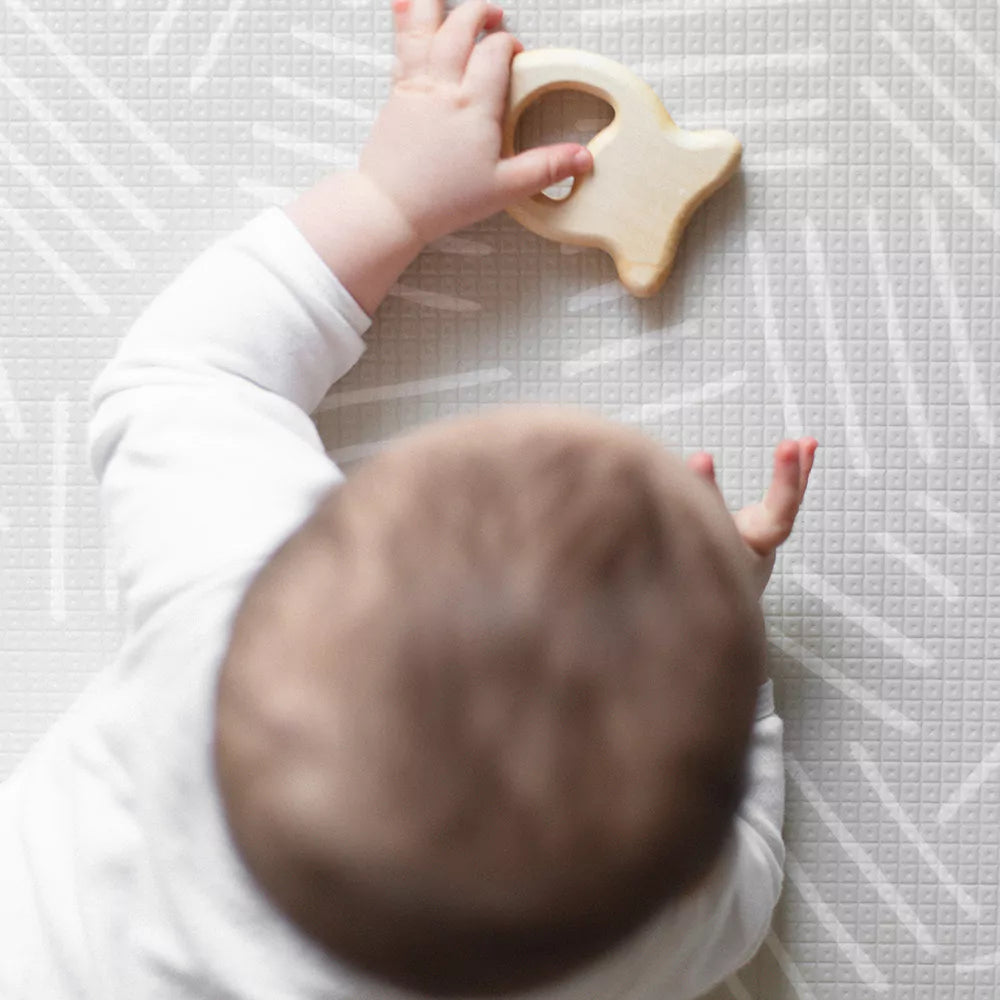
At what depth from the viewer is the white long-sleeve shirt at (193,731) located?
0.39 meters

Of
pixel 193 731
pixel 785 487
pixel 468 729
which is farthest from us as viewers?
pixel 785 487

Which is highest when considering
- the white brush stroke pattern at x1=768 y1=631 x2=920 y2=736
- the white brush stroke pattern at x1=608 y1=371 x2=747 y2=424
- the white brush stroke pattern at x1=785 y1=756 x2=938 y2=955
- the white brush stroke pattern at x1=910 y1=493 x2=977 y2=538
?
the white brush stroke pattern at x1=608 y1=371 x2=747 y2=424

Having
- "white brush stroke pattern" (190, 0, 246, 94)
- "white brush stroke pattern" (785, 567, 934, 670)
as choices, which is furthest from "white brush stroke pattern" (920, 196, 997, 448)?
"white brush stroke pattern" (190, 0, 246, 94)

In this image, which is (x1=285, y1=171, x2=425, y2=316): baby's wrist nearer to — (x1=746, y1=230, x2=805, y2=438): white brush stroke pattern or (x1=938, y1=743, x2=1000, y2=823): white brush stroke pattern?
(x1=746, y1=230, x2=805, y2=438): white brush stroke pattern

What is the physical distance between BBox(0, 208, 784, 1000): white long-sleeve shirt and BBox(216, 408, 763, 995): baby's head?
59 millimetres

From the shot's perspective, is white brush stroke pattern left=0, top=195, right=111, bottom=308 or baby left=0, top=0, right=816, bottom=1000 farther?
white brush stroke pattern left=0, top=195, right=111, bottom=308

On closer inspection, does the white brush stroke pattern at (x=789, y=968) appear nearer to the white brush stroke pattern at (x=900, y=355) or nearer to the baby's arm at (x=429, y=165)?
the white brush stroke pattern at (x=900, y=355)

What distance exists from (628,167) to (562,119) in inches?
1.5

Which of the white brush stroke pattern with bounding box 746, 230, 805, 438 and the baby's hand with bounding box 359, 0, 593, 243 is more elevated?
the baby's hand with bounding box 359, 0, 593, 243

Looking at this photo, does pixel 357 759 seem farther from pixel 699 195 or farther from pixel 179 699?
pixel 699 195

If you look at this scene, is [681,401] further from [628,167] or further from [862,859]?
[862,859]

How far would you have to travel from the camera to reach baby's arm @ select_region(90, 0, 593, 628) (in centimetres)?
46

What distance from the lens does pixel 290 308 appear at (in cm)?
48

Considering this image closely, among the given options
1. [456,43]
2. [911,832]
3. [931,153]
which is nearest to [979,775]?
[911,832]
